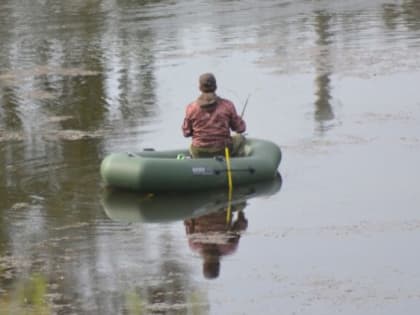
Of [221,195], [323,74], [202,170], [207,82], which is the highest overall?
[207,82]

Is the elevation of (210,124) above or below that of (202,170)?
above

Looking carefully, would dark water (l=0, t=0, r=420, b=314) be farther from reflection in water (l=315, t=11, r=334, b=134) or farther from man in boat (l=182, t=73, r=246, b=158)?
man in boat (l=182, t=73, r=246, b=158)

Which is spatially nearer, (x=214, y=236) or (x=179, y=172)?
(x=214, y=236)

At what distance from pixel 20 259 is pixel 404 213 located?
3722mm

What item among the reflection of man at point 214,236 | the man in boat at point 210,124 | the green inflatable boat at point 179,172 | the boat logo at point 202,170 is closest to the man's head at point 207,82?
the man in boat at point 210,124

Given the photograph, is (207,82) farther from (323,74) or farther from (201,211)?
(323,74)

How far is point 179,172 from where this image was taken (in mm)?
15031

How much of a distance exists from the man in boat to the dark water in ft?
2.27

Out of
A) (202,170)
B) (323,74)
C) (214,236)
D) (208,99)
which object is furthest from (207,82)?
(323,74)

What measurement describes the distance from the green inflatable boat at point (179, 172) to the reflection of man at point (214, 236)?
0.61m

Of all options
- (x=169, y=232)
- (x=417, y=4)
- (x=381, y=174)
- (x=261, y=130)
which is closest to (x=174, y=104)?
(x=261, y=130)

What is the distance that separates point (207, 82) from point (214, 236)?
2.54m

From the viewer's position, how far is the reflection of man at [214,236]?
12425 mm

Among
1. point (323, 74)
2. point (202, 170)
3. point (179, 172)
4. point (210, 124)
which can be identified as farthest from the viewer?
point (323, 74)
